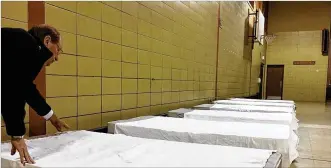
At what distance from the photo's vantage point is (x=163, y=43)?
352 centimetres

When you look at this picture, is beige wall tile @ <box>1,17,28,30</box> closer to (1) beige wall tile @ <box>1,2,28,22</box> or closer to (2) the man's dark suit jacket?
(1) beige wall tile @ <box>1,2,28,22</box>

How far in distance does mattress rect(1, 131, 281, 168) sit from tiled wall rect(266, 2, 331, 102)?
1360 centimetres

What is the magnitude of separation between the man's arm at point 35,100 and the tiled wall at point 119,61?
42 centimetres

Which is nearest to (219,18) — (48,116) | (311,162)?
(311,162)

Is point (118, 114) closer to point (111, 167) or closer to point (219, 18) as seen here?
point (111, 167)

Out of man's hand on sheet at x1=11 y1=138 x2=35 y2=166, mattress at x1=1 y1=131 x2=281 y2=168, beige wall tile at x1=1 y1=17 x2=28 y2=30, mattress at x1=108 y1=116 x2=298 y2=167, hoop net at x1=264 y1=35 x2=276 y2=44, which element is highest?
hoop net at x1=264 y1=35 x2=276 y2=44

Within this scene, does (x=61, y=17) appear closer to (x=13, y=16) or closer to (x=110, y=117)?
(x=13, y=16)

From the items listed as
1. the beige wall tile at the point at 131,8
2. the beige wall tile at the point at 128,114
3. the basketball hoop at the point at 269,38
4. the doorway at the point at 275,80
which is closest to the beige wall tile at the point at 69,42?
the beige wall tile at the point at 131,8

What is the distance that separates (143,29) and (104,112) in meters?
1.13

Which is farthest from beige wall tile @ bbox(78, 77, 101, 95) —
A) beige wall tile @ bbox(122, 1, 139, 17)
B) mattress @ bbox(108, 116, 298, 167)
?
beige wall tile @ bbox(122, 1, 139, 17)

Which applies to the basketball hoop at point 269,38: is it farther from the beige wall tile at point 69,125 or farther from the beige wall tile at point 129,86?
the beige wall tile at point 69,125

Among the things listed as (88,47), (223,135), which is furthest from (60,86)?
(223,135)

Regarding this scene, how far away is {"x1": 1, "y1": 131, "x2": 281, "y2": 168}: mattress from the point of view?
123 cm

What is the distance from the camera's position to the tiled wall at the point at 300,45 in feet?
42.1
